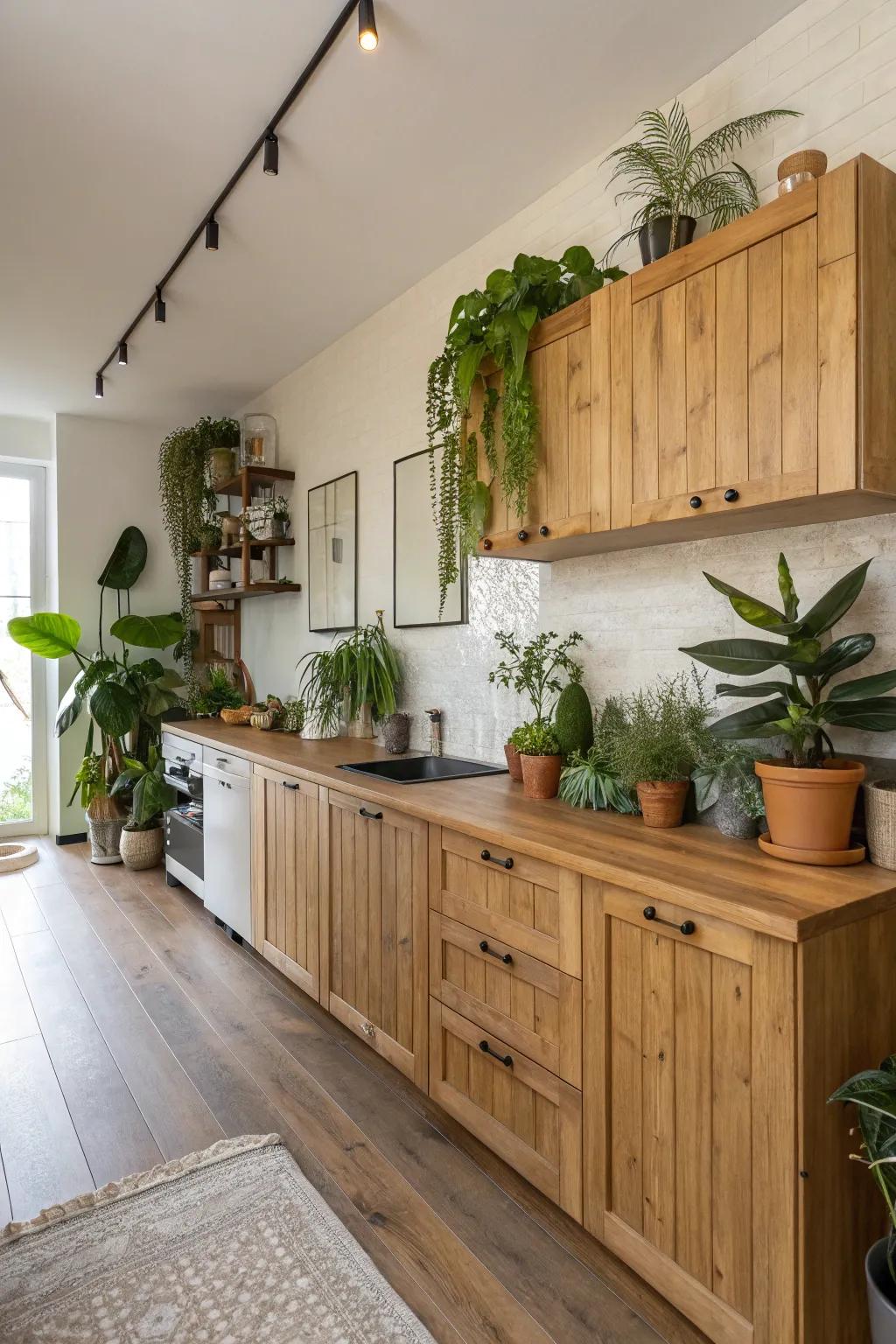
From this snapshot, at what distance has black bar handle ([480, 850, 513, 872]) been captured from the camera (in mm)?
1929

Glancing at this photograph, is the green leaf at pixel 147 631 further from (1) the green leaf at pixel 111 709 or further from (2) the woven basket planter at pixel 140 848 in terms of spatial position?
(2) the woven basket planter at pixel 140 848

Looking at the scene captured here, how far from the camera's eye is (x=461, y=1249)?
5.84 ft

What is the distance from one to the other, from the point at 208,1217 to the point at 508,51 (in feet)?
10.1

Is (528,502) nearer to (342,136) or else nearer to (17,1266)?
(342,136)

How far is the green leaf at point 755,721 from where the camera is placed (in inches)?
67.2


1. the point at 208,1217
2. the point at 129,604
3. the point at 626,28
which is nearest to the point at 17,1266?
the point at 208,1217

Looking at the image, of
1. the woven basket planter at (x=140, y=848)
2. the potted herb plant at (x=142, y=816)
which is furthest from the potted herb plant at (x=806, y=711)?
the woven basket planter at (x=140, y=848)

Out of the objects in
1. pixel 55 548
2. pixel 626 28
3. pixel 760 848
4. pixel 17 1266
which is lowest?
pixel 17 1266

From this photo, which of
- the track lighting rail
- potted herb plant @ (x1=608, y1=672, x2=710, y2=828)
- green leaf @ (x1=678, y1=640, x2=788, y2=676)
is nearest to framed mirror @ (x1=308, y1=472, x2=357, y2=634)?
the track lighting rail

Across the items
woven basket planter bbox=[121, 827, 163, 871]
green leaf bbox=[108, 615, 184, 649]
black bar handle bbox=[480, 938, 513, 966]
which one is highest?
green leaf bbox=[108, 615, 184, 649]

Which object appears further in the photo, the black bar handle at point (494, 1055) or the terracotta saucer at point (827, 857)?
the black bar handle at point (494, 1055)

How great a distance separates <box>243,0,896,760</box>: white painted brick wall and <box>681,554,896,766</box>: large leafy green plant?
0.66ft

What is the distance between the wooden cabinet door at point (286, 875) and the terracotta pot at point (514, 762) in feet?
2.36

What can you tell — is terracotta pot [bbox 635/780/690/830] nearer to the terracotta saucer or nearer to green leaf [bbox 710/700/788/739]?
green leaf [bbox 710/700/788/739]
